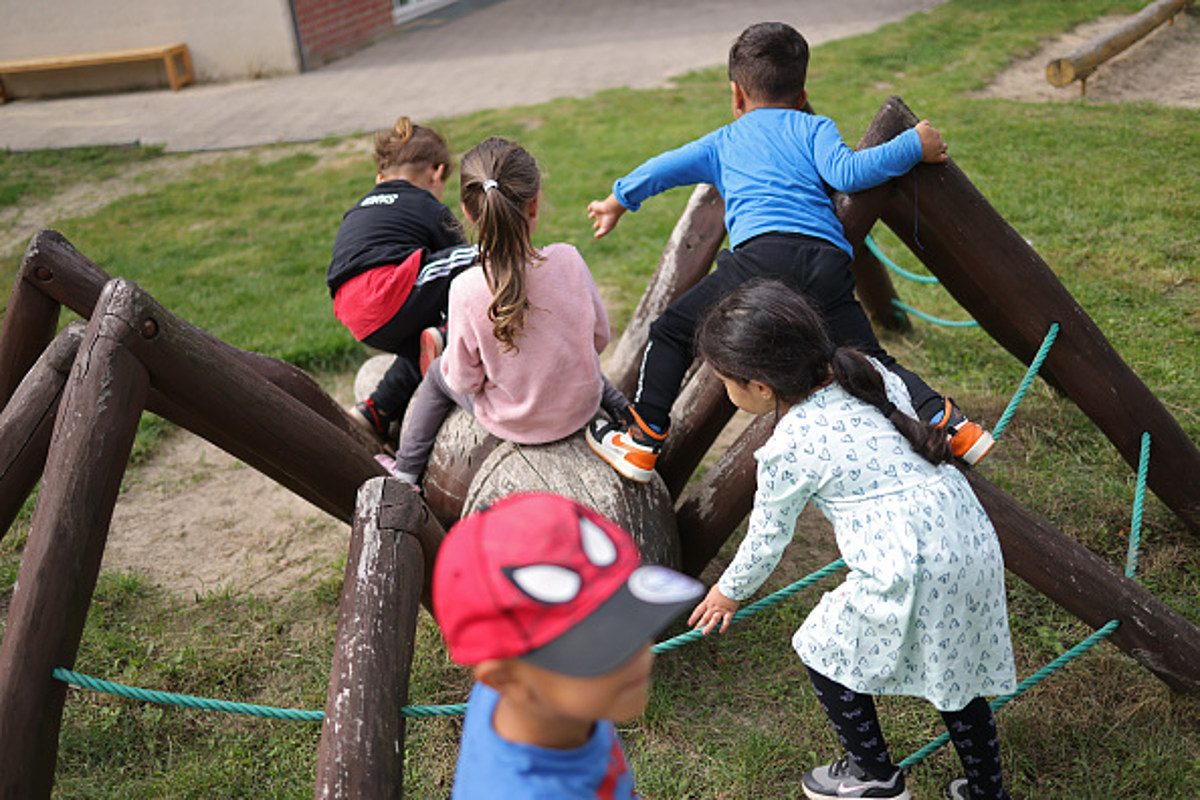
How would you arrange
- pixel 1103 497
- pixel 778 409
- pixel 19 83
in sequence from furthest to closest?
1. pixel 19 83
2. pixel 1103 497
3. pixel 778 409

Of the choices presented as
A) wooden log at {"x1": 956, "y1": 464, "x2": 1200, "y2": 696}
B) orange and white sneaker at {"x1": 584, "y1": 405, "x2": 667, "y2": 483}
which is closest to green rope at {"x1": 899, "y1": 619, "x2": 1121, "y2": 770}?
wooden log at {"x1": 956, "y1": 464, "x2": 1200, "y2": 696}

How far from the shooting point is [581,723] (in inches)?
48.9

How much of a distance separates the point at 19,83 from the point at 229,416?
1198 cm

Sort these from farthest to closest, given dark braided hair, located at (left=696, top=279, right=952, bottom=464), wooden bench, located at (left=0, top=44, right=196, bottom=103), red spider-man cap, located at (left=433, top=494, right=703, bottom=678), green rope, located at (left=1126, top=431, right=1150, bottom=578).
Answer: wooden bench, located at (left=0, top=44, right=196, bottom=103) → green rope, located at (left=1126, top=431, right=1150, bottom=578) → dark braided hair, located at (left=696, top=279, right=952, bottom=464) → red spider-man cap, located at (left=433, top=494, right=703, bottom=678)

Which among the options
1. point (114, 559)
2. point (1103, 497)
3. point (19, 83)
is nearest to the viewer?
point (1103, 497)

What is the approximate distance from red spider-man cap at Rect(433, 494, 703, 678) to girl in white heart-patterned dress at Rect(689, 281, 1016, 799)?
94 centimetres

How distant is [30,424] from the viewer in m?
2.49

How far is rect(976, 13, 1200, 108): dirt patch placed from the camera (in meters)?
7.93

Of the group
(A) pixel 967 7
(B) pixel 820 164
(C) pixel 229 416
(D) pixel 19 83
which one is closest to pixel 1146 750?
(B) pixel 820 164

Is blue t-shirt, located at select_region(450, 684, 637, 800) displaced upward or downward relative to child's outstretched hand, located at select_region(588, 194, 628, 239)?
downward

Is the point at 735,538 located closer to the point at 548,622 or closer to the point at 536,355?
the point at 536,355

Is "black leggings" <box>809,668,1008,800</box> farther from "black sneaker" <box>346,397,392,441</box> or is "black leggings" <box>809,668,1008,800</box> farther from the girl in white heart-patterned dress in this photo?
"black sneaker" <box>346,397,392,441</box>

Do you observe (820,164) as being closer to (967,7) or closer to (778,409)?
(778,409)

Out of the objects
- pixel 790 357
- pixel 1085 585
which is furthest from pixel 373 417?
pixel 1085 585
